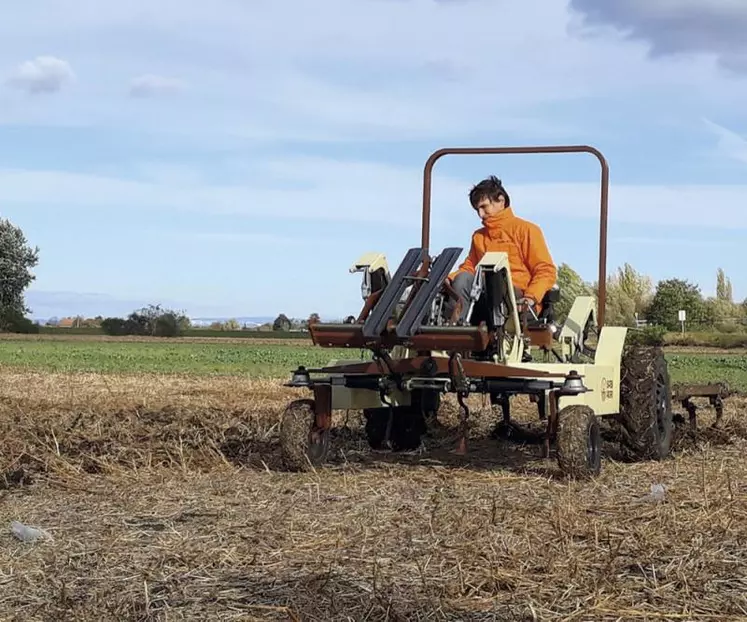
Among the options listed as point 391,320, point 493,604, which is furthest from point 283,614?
point 391,320

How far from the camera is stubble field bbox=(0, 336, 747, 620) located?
4.57 meters

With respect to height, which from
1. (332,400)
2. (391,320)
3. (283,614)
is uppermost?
(391,320)

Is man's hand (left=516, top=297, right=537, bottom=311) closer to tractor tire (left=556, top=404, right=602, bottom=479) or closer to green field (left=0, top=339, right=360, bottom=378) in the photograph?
tractor tire (left=556, top=404, right=602, bottom=479)

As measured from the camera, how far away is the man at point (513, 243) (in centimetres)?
917

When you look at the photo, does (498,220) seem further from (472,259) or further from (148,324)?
(148,324)

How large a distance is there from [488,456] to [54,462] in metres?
3.42

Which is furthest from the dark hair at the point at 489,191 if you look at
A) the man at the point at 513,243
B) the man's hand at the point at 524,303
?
the man's hand at the point at 524,303

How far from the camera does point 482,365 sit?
26.4ft

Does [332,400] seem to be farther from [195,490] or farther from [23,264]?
[23,264]

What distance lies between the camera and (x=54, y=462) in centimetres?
878

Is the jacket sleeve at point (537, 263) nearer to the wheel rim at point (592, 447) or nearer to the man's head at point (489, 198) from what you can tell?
the man's head at point (489, 198)

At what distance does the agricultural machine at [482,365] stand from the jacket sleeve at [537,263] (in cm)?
19

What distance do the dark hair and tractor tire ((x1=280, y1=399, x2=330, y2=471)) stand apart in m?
2.14

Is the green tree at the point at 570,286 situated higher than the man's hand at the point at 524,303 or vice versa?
the green tree at the point at 570,286
